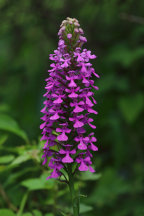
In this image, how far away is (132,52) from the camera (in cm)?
554

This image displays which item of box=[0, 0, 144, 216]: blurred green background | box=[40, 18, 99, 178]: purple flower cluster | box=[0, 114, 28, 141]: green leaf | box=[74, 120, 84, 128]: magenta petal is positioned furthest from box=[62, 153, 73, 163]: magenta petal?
box=[0, 0, 144, 216]: blurred green background

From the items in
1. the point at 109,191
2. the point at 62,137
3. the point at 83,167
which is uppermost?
the point at 62,137

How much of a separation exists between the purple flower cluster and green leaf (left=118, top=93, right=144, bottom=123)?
3.15 meters

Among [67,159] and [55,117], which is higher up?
Result: [55,117]

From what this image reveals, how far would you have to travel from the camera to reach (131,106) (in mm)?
5508

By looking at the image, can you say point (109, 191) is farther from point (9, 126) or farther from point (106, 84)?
point (106, 84)

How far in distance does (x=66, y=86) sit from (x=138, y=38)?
13.7ft

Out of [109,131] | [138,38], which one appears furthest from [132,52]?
[109,131]

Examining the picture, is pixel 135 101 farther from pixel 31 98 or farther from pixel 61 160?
pixel 61 160

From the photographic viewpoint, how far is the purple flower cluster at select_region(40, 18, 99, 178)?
85.7 inches

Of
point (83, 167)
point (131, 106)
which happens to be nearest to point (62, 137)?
point (83, 167)

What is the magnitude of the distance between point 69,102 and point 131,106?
3.42 metres

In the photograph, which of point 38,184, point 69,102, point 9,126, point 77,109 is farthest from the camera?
point 9,126

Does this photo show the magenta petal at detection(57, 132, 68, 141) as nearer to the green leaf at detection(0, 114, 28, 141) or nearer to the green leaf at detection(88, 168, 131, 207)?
the green leaf at detection(0, 114, 28, 141)
